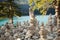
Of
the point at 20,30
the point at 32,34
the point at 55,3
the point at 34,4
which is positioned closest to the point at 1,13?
the point at 34,4

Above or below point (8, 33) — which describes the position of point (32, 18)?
above

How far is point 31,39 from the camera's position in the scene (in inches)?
187

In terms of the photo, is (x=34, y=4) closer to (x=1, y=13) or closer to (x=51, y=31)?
(x=51, y=31)

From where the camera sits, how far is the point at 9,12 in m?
9.28

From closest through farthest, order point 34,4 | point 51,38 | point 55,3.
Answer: point 51,38 → point 55,3 → point 34,4

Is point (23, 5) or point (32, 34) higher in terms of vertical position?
point (23, 5)

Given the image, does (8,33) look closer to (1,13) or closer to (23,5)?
(23,5)

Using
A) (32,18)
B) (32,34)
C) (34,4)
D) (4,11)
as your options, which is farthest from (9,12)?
(32,34)

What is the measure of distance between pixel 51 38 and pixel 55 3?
2318 millimetres

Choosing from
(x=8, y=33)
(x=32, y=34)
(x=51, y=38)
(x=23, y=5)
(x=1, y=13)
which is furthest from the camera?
(x=1, y=13)

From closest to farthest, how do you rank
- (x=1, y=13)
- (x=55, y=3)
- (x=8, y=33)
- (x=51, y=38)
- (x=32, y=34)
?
1. (x=51, y=38)
2. (x=32, y=34)
3. (x=8, y=33)
4. (x=55, y=3)
5. (x=1, y=13)

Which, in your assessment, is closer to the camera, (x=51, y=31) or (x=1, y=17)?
(x=51, y=31)

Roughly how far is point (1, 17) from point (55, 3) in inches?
152

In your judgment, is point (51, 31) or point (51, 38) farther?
point (51, 31)
